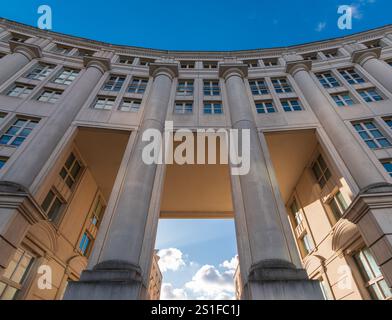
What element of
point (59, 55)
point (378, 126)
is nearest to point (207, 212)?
point (378, 126)

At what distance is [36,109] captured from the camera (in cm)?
1599

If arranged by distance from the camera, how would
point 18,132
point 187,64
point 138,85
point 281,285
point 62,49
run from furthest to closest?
point 187,64, point 62,49, point 138,85, point 18,132, point 281,285


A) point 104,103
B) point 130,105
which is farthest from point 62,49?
point 130,105

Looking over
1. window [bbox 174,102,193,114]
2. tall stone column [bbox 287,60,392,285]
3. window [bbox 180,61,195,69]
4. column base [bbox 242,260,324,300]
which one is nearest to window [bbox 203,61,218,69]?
window [bbox 180,61,195,69]

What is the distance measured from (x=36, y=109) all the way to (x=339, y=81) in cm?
2435

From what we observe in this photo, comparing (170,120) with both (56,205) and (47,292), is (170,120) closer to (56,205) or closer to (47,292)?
(56,205)

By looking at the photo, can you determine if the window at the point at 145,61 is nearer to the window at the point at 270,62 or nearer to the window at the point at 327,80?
the window at the point at 270,62

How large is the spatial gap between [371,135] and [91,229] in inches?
870

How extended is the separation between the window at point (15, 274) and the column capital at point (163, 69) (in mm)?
17018

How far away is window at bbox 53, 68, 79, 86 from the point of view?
65.0 ft

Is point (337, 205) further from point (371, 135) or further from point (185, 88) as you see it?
point (185, 88)

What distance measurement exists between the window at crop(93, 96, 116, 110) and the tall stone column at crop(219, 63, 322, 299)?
10.1m

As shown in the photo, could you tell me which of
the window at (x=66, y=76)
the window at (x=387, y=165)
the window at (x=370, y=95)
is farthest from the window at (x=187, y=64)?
the window at (x=387, y=165)

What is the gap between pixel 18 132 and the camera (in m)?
14.5
